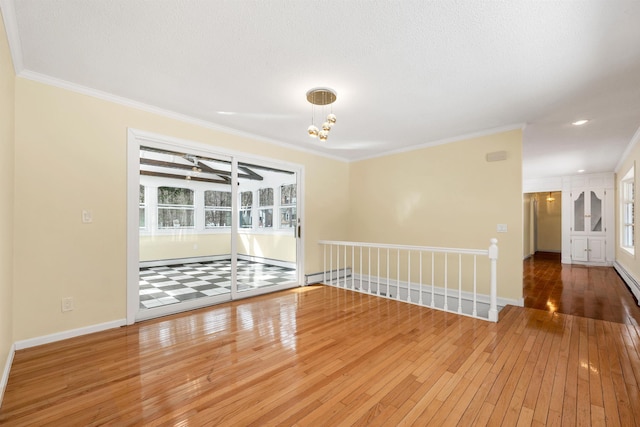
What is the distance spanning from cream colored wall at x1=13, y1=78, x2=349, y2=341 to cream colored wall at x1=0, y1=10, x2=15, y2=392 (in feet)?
0.56

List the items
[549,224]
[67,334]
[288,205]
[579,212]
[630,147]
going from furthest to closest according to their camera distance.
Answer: [549,224]
[579,212]
[288,205]
[630,147]
[67,334]

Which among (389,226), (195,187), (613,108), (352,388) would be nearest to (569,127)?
(613,108)

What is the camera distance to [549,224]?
398 inches


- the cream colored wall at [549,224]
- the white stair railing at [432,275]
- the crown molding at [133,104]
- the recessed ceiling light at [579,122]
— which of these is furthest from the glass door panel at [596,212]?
the crown molding at [133,104]

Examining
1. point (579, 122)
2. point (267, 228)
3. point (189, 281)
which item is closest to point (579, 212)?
point (579, 122)

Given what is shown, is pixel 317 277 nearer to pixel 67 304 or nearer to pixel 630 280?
pixel 67 304

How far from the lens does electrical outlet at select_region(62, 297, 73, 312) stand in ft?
8.79

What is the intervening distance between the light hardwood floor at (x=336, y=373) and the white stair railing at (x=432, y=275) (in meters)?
0.75

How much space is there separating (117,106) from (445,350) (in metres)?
4.13

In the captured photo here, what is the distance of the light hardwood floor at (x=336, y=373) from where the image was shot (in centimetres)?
165

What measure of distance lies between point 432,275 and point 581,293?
308cm

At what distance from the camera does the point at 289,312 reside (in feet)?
11.5

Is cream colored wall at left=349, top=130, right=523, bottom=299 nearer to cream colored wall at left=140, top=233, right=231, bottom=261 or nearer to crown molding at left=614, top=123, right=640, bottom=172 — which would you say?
crown molding at left=614, top=123, right=640, bottom=172

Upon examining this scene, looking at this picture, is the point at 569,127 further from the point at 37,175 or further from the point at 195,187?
the point at 37,175
